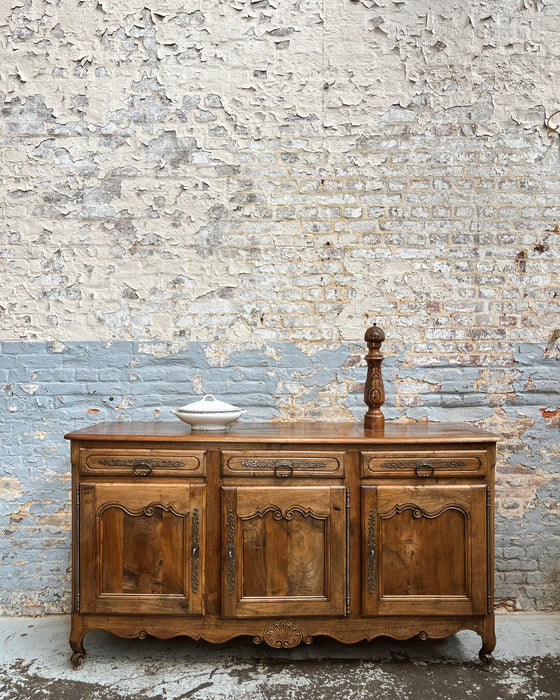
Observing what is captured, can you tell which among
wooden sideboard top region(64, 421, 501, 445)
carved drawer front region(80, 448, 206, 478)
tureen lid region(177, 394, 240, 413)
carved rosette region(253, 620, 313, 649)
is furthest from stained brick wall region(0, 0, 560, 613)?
carved rosette region(253, 620, 313, 649)

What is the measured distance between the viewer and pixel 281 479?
250cm

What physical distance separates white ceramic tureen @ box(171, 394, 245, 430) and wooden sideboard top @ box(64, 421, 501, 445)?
1.7 inches

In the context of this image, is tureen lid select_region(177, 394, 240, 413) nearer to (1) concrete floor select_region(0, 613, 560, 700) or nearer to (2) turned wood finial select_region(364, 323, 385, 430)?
(2) turned wood finial select_region(364, 323, 385, 430)

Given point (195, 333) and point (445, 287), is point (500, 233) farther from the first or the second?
point (195, 333)

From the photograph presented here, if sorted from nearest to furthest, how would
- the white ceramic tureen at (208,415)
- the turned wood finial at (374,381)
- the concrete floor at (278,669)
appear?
the concrete floor at (278,669)
the white ceramic tureen at (208,415)
the turned wood finial at (374,381)

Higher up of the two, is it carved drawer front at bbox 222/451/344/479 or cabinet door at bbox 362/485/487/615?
carved drawer front at bbox 222/451/344/479

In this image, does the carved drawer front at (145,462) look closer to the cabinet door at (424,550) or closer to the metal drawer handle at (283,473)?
the metal drawer handle at (283,473)

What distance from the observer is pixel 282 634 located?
2455mm

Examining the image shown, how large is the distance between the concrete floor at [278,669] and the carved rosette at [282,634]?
0.14m

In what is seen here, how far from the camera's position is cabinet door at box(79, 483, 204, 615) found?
246cm

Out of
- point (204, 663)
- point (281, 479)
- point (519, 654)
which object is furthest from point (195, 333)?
point (519, 654)

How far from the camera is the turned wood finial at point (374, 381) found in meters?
2.76

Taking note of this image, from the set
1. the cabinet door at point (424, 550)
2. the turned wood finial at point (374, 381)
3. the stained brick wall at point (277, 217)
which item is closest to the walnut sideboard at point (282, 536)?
Answer: the cabinet door at point (424, 550)

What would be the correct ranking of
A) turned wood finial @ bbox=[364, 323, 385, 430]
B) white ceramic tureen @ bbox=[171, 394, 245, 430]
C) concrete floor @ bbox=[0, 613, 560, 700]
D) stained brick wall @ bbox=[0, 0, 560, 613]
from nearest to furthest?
concrete floor @ bbox=[0, 613, 560, 700] → white ceramic tureen @ bbox=[171, 394, 245, 430] → turned wood finial @ bbox=[364, 323, 385, 430] → stained brick wall @ bbox=[0, 0, 560, 613]
